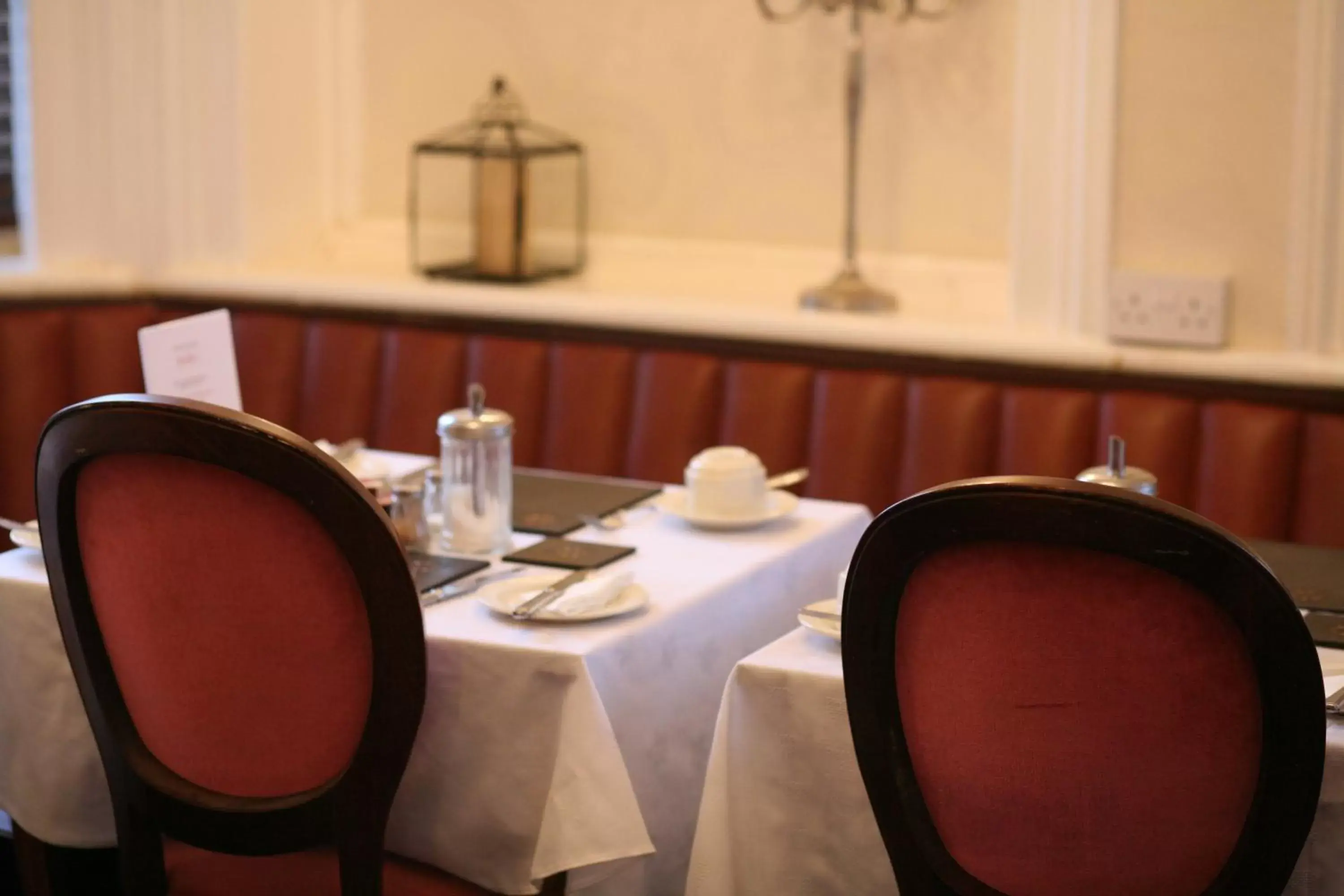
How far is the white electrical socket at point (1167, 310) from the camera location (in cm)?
260

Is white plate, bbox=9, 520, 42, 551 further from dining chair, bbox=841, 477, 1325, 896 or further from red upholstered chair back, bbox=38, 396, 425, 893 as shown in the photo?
dining chair, bbox=841, 477, 1325, 896

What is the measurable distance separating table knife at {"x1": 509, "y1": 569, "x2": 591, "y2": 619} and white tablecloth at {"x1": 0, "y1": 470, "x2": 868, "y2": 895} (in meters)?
0.01

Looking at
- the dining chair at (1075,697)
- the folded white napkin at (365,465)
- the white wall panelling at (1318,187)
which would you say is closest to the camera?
the dining chair at (1075,697)

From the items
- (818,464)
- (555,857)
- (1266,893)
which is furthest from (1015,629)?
(818,464)

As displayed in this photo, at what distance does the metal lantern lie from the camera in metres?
3.34

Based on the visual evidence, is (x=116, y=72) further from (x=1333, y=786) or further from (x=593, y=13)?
(x=1333, y=786)

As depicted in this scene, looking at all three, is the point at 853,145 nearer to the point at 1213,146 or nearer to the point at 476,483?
the point at 1213,146

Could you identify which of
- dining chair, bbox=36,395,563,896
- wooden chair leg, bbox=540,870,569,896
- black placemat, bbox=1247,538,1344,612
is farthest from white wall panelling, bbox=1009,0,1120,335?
dining chair, bbox=36,395,563,896

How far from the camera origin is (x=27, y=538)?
195 cm

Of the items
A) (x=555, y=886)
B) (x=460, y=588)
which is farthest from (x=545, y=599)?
(x=555, y=886)

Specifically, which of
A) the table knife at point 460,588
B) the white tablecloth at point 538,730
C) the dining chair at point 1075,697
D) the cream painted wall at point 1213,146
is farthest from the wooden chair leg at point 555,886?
the cream painted wall at point 1213,146

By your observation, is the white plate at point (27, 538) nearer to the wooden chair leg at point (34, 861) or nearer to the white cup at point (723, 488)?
the wooden chair leg at point (34, 861)

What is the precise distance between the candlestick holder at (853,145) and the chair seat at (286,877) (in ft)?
5.42

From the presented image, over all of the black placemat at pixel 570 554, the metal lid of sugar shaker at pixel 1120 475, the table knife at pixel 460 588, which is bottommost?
the table knife at pixel 460 588
